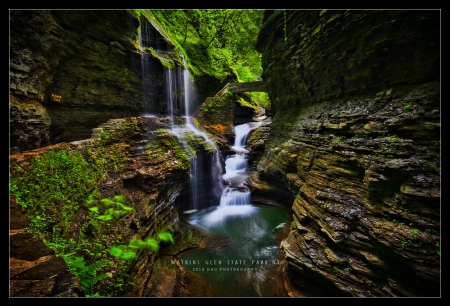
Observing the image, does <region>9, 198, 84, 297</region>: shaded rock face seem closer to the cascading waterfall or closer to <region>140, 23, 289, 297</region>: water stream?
<region>140, 23, 289, 297</region>: water stream

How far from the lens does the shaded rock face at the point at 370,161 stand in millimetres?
3664

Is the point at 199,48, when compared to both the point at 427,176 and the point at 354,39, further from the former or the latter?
the point at 427,176

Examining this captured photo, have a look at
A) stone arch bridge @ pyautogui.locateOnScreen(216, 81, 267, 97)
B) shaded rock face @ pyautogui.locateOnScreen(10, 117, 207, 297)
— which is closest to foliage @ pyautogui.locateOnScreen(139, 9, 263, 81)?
stone arch bridge @ pyautogui.locateOnScreen(216, 81, 267, 97)

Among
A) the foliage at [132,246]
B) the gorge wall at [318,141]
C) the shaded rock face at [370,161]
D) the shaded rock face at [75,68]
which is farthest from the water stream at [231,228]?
the foliage at [132,246]

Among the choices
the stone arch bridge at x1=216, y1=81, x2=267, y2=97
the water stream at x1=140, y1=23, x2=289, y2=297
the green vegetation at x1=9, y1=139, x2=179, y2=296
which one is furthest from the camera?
the stone arch bridge at x1=216, y1=81, x2=267, y2=97

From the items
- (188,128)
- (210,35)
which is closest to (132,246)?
(188,128)

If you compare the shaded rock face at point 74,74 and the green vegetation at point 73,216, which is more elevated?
the shaded rock face at point 74,74

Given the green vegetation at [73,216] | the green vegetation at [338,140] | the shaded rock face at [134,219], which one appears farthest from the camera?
the green vegetation at [338,140]

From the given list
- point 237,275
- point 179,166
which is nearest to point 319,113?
point 179,166

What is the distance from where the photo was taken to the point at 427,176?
3.75 metres

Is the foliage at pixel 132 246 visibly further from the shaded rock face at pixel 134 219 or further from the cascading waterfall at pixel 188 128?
the cascading waterfall at pixel 188 128

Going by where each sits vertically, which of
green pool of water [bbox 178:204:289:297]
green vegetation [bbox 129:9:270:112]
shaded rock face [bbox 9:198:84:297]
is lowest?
green pool of water [bbox 178:204:289:297]

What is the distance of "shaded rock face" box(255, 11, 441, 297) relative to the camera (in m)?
3.66

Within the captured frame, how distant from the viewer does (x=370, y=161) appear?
189 inches
